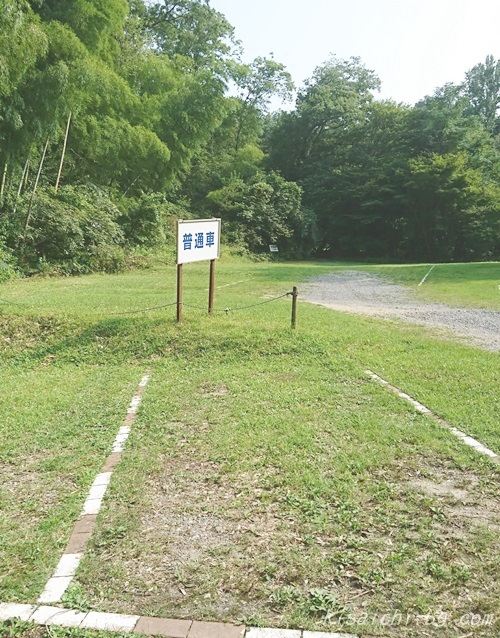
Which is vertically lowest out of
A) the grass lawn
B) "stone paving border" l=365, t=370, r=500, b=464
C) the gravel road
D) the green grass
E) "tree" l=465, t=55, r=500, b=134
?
the grass lawn

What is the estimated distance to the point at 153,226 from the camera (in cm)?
1709

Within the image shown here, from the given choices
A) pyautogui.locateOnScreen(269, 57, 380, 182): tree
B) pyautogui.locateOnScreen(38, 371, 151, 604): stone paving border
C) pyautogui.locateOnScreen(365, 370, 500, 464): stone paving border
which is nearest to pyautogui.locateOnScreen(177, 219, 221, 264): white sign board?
pyautogui.locateOnScreen(365, 370, 500, 464): stone paving border

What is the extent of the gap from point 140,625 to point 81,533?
2.35 ft

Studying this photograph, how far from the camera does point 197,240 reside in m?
6.28

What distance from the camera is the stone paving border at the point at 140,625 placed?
1710 millimetres

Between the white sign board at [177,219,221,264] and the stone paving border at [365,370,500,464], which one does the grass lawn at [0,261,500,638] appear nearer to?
the stone paving border at [365,370,500,464]

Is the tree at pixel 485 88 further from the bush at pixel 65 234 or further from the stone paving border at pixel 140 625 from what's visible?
the stone paving border at pixel 140 625

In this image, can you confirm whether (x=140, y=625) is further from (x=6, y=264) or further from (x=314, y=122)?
(x=314, y=122)

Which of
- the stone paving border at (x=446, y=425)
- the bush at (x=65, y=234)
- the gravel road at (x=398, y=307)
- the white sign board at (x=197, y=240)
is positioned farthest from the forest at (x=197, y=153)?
the stone paving border at (x=446, y=425)

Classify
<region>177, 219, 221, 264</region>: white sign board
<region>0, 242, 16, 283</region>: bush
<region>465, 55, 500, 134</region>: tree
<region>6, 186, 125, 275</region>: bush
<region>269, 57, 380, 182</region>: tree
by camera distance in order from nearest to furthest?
<region>177, 219, 221, 264</region>: white sign board, <region>0, 242, 16, 283</region>: bush, <region>6, 186, 125, 275</region>: bush, <region>269, 57, 380, 182</region>: tree, <region>465, 55, 500, 134</region>: tree

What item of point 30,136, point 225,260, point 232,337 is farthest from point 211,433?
point 225,260

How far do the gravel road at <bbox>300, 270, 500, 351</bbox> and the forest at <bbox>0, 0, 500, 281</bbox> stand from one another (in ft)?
21.9

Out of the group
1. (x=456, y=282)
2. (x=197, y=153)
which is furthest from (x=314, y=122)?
(x=456, y=282)

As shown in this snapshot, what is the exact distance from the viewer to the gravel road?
706cm
